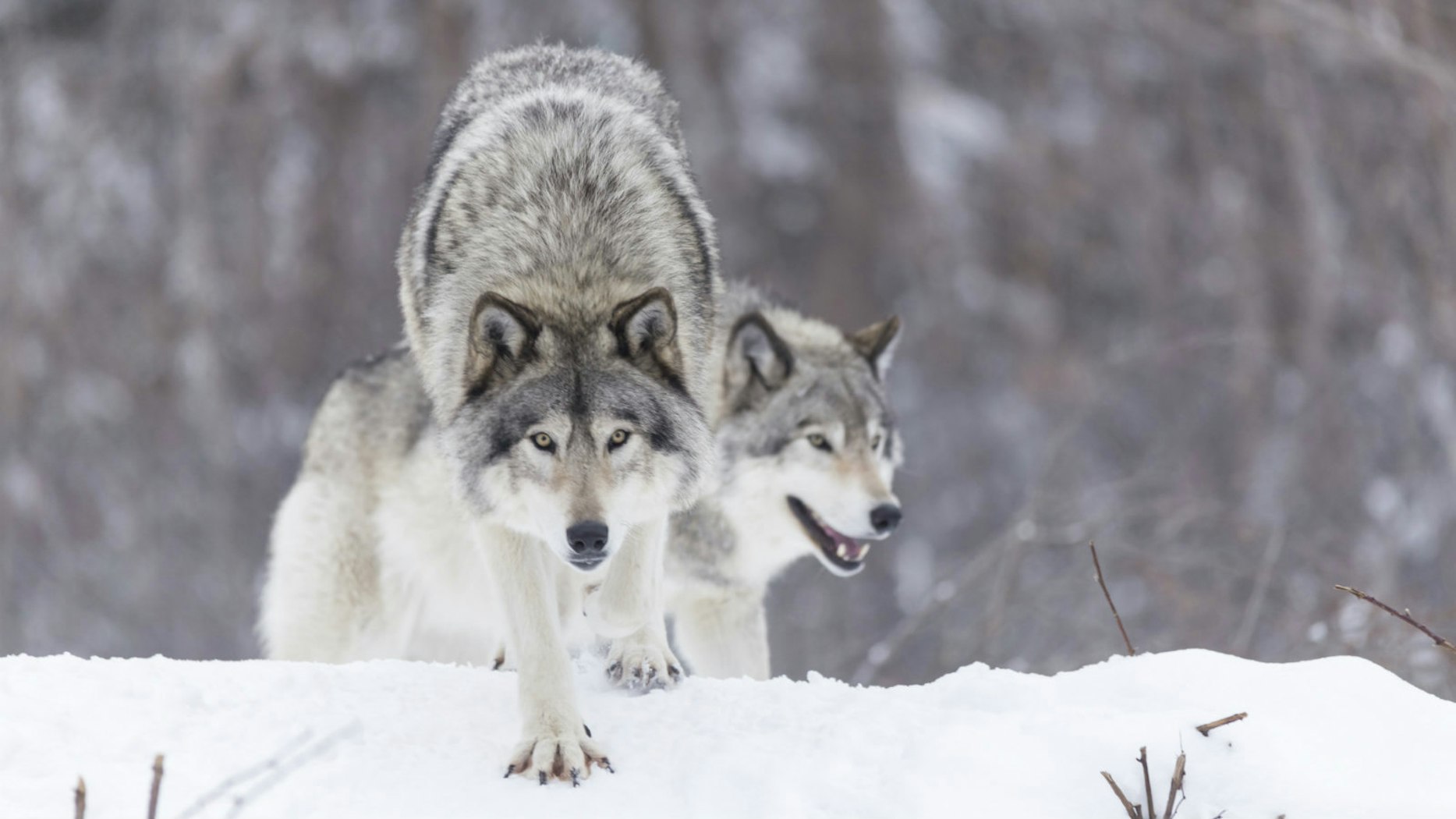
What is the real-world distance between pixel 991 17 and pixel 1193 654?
649 inches

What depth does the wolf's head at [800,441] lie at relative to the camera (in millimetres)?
6188

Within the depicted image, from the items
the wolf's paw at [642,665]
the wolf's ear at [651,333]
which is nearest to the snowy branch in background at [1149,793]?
the wolf's paw at [642,665]

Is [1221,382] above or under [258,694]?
above

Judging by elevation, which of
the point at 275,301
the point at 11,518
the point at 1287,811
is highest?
the point at 275,301

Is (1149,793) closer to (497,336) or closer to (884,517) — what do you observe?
(497,336)

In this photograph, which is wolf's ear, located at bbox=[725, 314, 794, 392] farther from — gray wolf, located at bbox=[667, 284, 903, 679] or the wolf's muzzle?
the wolf's muzzle

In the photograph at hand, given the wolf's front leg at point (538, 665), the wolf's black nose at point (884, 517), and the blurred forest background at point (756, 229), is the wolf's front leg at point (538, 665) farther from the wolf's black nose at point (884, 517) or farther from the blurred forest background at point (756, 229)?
the blurred forest background at point (756, 229)

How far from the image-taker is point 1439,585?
390 inches

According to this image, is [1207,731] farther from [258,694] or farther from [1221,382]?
[1221,382]

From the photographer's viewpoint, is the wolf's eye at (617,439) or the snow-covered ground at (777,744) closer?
the snow-covered ground at (777,744)

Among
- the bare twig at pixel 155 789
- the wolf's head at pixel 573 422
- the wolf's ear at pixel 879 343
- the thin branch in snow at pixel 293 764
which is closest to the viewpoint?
the bare twig at pixel 155 789

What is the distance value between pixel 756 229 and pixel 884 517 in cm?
1240

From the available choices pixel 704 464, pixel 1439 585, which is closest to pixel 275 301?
pixel 1439 585

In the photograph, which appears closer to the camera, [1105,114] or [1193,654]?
[1193,654]
